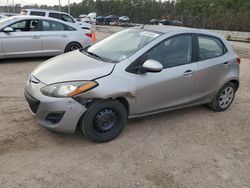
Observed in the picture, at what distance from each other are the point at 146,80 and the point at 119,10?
255 ft

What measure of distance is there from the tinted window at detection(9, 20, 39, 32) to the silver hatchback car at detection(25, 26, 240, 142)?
469cm

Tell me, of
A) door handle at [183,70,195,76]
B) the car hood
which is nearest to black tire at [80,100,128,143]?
the car hood

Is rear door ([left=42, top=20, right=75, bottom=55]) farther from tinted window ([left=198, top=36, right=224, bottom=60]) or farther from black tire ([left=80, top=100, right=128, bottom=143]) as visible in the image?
Answer: black tire ([left=80, top=100, right=128, bottom=143])

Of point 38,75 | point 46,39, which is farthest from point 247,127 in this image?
point 46,39

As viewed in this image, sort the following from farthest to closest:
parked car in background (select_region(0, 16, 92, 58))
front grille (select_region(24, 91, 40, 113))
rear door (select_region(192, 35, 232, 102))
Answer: parked car in background (select_region(0, 16, 92, 58)) < rear door (select_region(192, 35, 232, 102)) < front grille (select_region(24, 91, 40, 113))

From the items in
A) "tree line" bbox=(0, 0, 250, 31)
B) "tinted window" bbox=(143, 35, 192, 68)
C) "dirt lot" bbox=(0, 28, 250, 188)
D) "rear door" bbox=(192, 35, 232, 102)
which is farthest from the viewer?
"tree line" bbox=(0, 0, 250, 31)

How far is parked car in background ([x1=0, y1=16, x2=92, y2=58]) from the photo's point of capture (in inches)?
327

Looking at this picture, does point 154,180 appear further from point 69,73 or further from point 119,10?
point 119,10

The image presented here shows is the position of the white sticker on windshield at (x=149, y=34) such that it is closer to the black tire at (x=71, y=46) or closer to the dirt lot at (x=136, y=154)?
the dirt lot at (x=136, y=154)

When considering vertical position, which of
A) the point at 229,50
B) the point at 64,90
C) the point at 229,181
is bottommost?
the point at 229,181

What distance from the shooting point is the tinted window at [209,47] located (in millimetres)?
4684

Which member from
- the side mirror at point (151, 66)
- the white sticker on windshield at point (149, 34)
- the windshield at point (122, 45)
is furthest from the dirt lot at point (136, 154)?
the white sticker on windshield at point (149, 34)

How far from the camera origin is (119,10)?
78000 millimetres

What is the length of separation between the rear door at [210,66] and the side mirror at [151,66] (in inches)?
39.2
